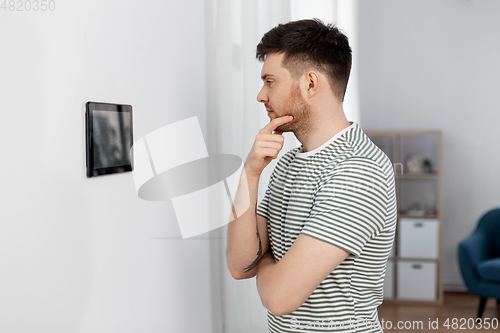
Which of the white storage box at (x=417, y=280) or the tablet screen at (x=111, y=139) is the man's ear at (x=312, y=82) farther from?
the white storage box at (x=417, y=280)

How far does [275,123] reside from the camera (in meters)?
1.07

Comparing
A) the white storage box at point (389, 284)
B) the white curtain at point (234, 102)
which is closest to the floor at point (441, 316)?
the white storage box at point (389, 284)

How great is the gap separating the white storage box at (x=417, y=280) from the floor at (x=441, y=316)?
0.31 feet

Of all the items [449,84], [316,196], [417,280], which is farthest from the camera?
[449,84]

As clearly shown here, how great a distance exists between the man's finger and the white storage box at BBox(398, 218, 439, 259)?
10.4 ft

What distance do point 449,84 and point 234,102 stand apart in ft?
11.3

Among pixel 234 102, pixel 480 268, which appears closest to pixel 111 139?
pixel 234 102

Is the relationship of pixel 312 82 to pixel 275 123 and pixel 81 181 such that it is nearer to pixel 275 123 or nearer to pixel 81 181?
pixel 275 123

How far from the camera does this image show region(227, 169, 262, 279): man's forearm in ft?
3.60

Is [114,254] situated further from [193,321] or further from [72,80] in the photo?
[193,321]

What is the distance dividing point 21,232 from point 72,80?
278mm

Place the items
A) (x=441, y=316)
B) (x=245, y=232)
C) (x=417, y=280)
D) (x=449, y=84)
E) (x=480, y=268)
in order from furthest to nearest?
1. (x=449, y=84)
2. (x=417, y=280)
3. (x=441, y=316)
4. (x=480, y=268)
5. (x=245, y=232)

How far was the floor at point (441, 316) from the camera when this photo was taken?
338 centimetres

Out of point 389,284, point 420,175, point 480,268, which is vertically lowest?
point 389,284
